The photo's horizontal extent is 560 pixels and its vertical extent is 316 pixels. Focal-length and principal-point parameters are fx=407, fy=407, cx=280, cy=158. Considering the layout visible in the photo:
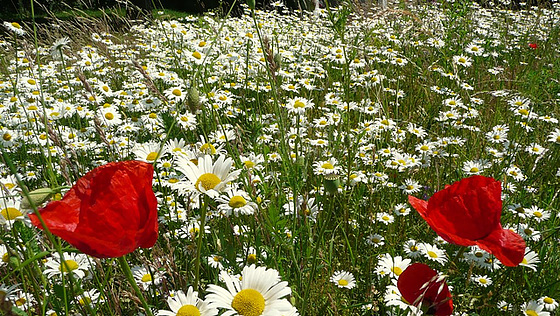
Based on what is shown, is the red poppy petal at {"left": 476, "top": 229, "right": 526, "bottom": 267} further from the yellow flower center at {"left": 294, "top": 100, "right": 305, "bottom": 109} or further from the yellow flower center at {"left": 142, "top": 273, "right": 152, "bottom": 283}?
the yellow flower center at {"left": 294, "top": 100, "right": 305, "bottom": 109}

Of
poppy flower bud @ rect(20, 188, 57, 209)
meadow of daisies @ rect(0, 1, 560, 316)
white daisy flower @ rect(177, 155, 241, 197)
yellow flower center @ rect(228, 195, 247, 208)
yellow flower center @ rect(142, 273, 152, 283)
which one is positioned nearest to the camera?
poppy flower bud @ rect(20, 188, 57, 209)

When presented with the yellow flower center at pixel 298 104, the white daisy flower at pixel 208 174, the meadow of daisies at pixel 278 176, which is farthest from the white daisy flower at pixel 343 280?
the yellow flower center at pixel 298 104

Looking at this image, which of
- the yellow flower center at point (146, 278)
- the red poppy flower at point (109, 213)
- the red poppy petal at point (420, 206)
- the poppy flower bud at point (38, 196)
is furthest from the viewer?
the yellow flower center at point (146, 278)

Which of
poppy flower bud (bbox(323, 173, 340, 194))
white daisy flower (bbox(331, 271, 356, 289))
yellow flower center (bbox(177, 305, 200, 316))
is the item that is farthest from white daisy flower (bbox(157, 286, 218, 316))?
white daisy flower (bbox(331, 271, 356, 289))

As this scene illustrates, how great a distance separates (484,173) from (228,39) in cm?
A: 281

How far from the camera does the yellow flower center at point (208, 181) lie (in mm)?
920

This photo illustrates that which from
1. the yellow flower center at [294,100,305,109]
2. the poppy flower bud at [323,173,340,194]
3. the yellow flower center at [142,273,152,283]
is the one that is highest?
the yellow flower center at [294,100,305,109]

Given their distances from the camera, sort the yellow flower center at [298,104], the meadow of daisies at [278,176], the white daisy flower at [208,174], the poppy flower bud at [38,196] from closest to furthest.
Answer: the poppy flower bud at [38,196], the white daisy flower at [208,174], the meadow of daisies at [278,176], the yellow flower center at [298,104]

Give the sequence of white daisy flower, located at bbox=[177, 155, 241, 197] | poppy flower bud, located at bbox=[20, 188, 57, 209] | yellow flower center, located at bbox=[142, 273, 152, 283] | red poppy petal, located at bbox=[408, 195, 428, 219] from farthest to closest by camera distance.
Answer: yellow flower center, located at bbox=[142, 273, 152, 283]
white daisy flower, located at bbox=[177, 155, 241, 197]
red poppy petal, located at bbox=[408, 195, 428, 219]
poppy flower bud, located at bbox=[20, 188, 57, 209]

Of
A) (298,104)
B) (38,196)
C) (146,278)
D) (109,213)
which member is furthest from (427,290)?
(298,104)

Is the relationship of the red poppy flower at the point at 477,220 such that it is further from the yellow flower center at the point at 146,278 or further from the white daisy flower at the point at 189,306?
the yellow flower center at the point at 146,278

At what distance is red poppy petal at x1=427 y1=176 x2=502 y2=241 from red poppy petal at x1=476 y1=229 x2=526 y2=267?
13 mm

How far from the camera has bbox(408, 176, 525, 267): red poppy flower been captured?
2.49 ft

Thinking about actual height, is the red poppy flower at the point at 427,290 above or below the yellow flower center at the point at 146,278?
above
